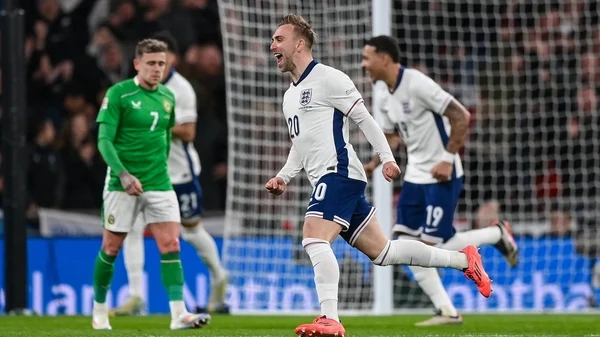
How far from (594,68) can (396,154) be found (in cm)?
268

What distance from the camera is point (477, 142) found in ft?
44.7

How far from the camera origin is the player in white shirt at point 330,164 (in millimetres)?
6523

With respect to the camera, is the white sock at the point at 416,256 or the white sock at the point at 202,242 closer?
the white sock at the point at 416,256

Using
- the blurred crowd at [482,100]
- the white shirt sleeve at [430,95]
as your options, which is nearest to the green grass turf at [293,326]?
the white shirt sleeve at [430,95]

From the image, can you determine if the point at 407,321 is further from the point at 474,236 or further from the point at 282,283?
the point at 282,283

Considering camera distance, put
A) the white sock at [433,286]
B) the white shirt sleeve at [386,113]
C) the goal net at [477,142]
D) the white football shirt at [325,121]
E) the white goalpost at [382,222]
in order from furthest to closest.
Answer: the goal net at [477,142] → the white goalpost at [382,222] → the white shirt sleeve at [386,113] → the white sock at [433,286] → the white football shirt at [325,121]

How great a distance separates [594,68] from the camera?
45.5 feet

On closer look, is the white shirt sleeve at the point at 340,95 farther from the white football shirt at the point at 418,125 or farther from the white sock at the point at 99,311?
Answer: the white sock at the point at 99,311

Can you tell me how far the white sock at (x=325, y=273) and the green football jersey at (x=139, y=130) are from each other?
2.02 m

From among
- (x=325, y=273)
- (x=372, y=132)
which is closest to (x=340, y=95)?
(x=372, y=132)

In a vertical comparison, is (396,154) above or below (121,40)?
below

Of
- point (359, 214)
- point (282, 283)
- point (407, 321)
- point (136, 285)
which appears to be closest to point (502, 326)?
point (407, 321)

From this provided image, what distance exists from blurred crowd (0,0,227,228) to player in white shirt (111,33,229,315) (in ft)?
10.9

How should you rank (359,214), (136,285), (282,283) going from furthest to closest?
(282,283) < (136,285) < (359,214)
